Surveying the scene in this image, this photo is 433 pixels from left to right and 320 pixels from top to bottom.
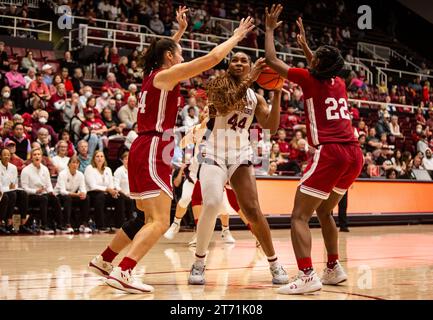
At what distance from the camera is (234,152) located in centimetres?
564

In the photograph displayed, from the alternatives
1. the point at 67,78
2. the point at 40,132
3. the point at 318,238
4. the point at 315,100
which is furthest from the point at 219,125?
the point at 67,78

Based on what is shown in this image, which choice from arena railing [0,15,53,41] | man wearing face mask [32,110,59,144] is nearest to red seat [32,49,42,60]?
arena railing [0,15,53,41]

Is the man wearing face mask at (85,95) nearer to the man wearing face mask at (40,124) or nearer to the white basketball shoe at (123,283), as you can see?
the man wearing face mask at (40,124)

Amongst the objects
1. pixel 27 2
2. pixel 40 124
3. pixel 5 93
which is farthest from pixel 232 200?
pixel 27 2

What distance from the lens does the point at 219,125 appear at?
5.71 metres

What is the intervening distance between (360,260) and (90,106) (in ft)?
25.8

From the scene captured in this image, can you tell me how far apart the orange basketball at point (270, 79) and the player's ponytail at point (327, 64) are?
1.53 feet

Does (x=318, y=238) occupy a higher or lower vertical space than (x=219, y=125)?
lower

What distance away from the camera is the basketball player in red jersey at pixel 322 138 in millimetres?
5039

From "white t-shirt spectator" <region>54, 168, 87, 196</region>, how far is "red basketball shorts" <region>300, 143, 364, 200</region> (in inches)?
290

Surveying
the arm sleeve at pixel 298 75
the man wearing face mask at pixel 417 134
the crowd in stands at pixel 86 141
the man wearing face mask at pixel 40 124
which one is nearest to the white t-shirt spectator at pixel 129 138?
the crowd in stands at pixel 86 141

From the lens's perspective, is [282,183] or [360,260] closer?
[360,260]

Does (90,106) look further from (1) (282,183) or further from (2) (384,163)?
(2) (384,163)
